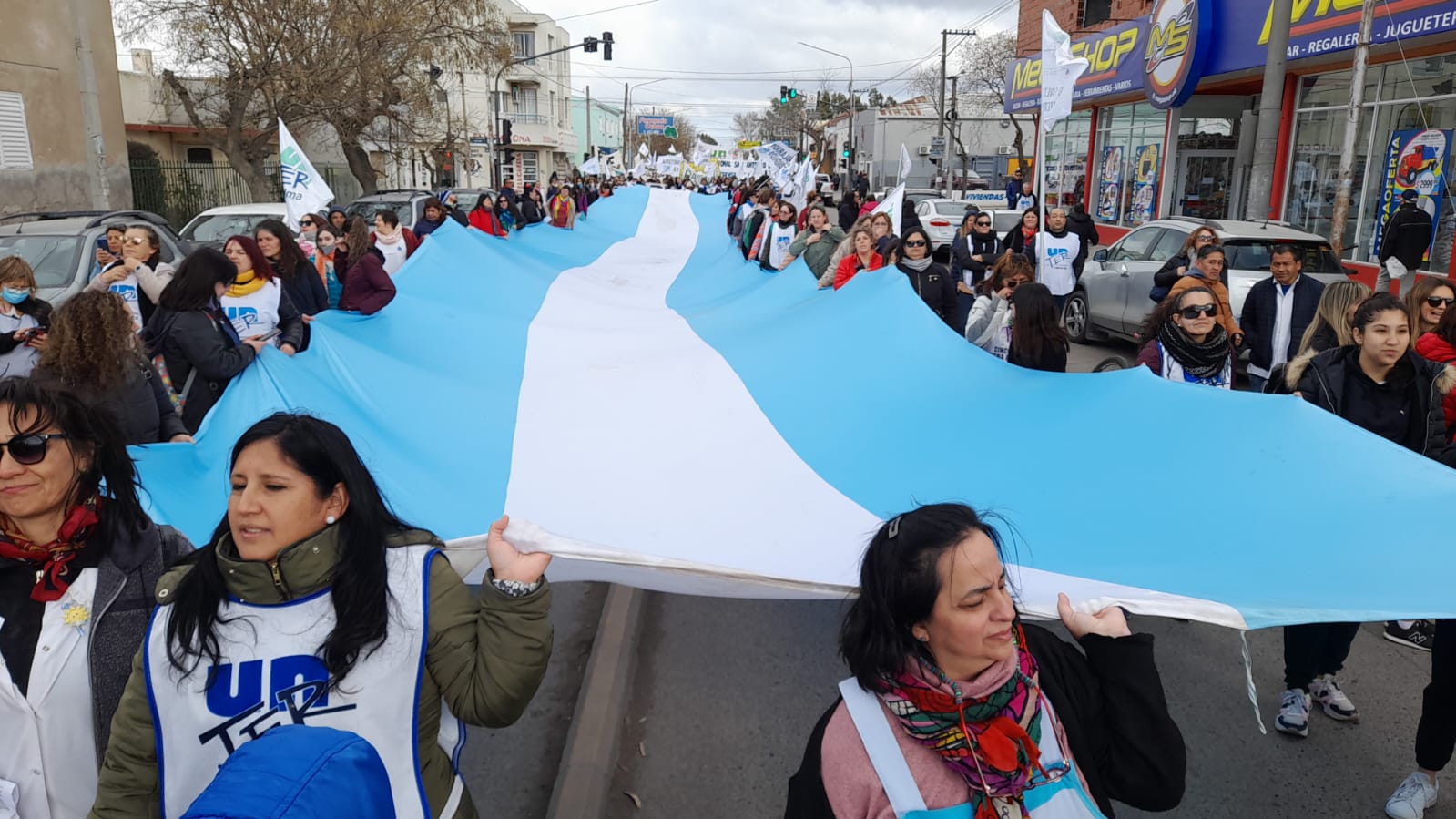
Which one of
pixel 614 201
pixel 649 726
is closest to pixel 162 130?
pixel 614 201

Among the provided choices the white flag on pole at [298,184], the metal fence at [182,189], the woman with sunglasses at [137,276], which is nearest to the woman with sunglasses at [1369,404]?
the woman with sunglasses at [137,276]

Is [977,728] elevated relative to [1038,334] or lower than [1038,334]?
lower

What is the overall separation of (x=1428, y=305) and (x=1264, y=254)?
6.60 metres

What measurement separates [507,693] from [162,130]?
110 ft

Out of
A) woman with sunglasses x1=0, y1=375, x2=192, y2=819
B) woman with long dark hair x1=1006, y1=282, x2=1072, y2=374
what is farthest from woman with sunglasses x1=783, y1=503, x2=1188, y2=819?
woman with long dark hair x1=1006, y1=282, x2=1072, y2=374

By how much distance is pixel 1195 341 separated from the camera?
533 cm

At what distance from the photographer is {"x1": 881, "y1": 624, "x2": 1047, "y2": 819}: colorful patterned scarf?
6.14 ft

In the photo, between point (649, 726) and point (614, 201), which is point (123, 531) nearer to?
point (649, 726)

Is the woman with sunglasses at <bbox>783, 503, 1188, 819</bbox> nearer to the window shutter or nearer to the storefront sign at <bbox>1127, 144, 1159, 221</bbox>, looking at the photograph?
the window shutter

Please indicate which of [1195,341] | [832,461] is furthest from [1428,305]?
[832,461]

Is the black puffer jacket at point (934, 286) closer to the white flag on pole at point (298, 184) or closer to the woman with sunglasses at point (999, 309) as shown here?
the woman with sunglasses at point (999, 309)

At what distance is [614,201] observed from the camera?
95.5 feet

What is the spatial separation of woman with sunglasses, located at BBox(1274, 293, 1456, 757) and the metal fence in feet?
78.9

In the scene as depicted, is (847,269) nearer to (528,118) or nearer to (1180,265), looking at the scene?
(1180,265)
